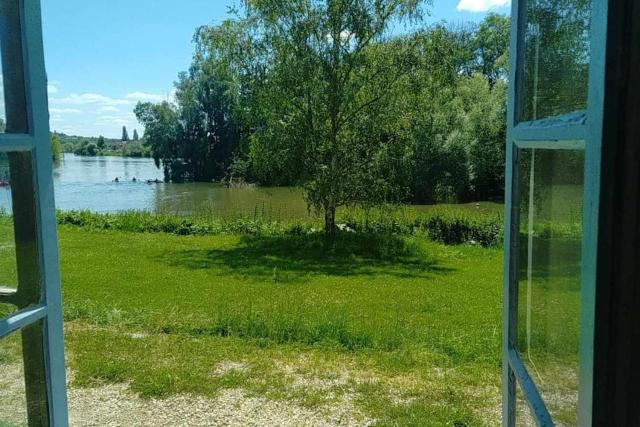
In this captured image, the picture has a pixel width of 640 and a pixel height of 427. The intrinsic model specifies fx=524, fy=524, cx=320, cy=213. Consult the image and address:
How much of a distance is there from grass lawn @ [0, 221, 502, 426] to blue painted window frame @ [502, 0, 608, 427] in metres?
1.16

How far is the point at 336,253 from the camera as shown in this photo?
10.3 m

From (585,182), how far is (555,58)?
375mm

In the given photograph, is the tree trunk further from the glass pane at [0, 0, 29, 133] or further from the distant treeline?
the distant treeline

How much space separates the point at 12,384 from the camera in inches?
48.1

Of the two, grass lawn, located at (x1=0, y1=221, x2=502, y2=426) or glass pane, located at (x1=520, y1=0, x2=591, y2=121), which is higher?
glass pane, located at (x1=520, y1=0, x2=591, y2=121)

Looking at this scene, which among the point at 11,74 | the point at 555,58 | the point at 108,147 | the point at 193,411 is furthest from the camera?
the point at 108,147

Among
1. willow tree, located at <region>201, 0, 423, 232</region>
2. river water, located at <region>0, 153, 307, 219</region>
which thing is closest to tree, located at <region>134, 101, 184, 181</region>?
river water, located at <region>0, 153, 307, 219</region>

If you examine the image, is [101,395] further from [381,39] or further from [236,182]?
[236,182]

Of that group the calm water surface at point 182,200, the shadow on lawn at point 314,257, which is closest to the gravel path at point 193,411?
the shadow on lawn at point 314,257

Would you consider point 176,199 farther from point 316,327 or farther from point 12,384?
point 12,384

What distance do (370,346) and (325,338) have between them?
0.42m

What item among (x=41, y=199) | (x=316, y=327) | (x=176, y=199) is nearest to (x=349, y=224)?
(x=316, y=327)

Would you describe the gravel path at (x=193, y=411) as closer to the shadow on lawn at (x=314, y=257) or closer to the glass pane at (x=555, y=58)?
the glass pane at (x=555, y=58)

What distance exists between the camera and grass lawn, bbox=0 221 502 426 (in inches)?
140
